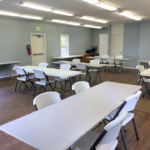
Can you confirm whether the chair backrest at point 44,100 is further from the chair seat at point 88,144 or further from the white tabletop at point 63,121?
the chair seat at point 88,144

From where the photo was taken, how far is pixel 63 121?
1537mm

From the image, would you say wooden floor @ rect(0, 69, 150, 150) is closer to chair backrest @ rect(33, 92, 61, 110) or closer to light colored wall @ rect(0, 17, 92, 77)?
chair backrest @ rect(33, 92, 61, 110)

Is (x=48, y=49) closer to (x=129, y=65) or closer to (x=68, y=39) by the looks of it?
(x=68, y=39)

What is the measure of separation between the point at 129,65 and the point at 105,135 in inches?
358

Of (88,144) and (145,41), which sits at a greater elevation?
(145,41)

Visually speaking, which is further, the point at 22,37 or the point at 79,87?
the point at 22,37

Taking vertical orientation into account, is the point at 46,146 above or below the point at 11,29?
below

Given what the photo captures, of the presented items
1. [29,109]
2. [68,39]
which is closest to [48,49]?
[68,39]

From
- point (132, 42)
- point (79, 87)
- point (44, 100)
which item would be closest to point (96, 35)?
point (132, 42)

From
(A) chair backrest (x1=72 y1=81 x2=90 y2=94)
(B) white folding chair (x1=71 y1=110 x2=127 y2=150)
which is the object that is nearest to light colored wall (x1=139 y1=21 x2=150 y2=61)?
(A) chair backrest (x1=72 y1=81 x2=90 y2=94)

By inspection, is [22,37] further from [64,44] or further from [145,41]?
[145,41]

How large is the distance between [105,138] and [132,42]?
9123 millimetres

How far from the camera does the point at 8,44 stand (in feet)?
23.7

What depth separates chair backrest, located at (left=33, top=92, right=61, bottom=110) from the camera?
1930 mm
